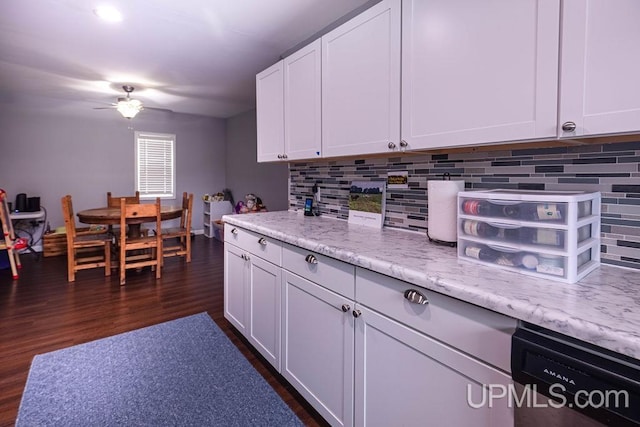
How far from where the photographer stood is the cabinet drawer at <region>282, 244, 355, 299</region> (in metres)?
1.30

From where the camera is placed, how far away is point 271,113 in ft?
8.18

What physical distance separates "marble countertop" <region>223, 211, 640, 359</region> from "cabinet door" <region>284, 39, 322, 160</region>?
2.72 ft

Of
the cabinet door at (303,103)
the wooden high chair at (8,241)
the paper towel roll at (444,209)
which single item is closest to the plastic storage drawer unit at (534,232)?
the paper towel roll at (444,209)

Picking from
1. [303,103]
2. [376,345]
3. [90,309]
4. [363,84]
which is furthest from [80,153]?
[376,345]

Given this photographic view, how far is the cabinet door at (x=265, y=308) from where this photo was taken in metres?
1.79

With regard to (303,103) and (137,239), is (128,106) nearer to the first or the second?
(137,239)

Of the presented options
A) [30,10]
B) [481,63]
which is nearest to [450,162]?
[481,63]

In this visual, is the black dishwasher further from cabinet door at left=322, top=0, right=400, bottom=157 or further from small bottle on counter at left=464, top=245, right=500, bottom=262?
cabinet door at left=322, top=0, right=400, bottom=157

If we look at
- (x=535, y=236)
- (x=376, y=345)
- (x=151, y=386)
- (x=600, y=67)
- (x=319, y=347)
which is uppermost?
(x=600, y=67)

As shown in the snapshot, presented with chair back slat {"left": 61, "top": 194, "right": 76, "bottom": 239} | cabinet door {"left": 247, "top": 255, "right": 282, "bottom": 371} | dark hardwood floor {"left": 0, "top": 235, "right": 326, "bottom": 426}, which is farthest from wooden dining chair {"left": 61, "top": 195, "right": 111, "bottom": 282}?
cabinet door {"left": 247, "top": 255, "right": 282, "bottom": 371}

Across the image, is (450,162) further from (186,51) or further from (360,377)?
(186,51)

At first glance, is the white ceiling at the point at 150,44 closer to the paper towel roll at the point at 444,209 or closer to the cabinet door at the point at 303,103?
the cabinet door at the point at 303,103

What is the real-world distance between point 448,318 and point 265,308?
1.23 metres

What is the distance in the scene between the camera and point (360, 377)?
4.09 ft
